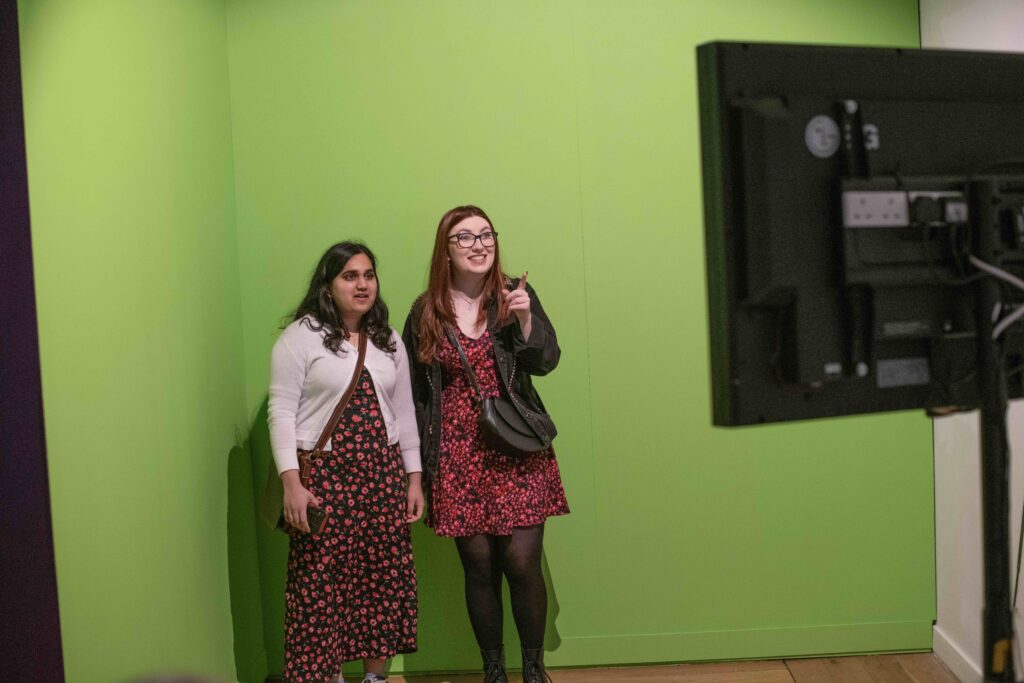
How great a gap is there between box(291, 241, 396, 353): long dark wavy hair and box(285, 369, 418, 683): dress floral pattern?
14cm

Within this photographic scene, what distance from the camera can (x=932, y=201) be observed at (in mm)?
1357

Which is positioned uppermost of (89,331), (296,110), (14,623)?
(296,110)

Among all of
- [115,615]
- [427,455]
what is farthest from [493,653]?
[115,615]

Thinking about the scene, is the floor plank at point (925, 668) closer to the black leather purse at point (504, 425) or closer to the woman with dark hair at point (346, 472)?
the black leather purse at point (504, 425)

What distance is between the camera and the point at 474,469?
3.27m

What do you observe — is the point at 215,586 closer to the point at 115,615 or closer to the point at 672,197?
the point at 115,615

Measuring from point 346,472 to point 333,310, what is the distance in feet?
1.74

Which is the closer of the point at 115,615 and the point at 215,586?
the point at 115,615

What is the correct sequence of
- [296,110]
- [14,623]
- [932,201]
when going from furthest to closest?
[296,110] < [14,623] < [932,201]

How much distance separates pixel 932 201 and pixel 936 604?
9.66 feet

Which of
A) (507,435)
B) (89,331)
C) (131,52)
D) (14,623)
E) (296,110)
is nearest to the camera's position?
(14,623)

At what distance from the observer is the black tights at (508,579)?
3289 mm

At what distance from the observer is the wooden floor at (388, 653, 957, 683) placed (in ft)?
11.9

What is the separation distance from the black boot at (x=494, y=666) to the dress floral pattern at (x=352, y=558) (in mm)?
266
